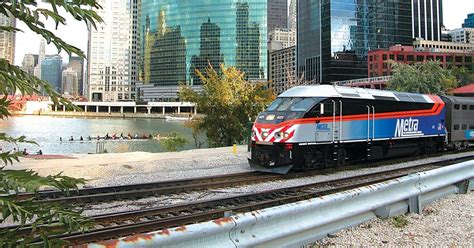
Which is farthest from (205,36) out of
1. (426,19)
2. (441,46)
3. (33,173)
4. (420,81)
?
(33,173)

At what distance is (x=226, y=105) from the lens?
29.2m

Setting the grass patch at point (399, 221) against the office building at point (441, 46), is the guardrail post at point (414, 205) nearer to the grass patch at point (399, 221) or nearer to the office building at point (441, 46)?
the grass patch at point (399, 221)

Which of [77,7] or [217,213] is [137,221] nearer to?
[217,213]

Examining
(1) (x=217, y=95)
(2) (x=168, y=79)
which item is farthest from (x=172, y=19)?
(1) (x=217, y=95)

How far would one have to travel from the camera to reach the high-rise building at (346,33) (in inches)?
5241

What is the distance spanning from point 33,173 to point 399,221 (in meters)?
6.38

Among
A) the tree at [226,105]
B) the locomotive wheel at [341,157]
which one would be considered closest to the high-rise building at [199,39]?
the tree at [226,105]

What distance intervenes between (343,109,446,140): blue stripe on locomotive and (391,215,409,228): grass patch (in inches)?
344

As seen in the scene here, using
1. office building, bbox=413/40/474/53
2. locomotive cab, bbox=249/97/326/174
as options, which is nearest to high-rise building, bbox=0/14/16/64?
locomotive cab, bbox=249/97/326/174

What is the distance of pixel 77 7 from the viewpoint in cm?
181

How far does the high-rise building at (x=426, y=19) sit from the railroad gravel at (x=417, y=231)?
15739 cm

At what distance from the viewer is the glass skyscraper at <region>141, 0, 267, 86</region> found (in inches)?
6491

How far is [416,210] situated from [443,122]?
15942 mm

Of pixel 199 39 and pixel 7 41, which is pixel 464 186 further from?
pixel 199 39
